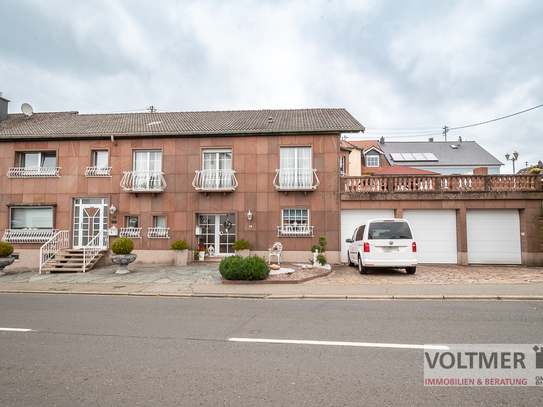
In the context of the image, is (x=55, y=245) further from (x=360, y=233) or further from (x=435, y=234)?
(x=435, y=234)

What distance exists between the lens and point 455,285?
1042 centimetres

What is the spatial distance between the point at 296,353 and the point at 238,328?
65.3 inches

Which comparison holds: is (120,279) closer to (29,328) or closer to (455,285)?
(29,328)

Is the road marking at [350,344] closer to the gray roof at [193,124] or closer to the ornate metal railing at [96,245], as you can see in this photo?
the gray roof at [193,124]

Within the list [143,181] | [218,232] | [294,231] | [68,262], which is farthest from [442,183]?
[68,262]

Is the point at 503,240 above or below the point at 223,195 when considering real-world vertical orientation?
below

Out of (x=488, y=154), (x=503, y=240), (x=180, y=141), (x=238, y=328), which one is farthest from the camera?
(x=488, y=154)

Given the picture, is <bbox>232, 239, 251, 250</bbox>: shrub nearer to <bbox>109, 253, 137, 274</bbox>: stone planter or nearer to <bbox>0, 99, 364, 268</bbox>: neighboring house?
<bbox>0, 99, 364, 268</bbox>: neighboring house

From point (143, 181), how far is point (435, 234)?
1358 centimetres

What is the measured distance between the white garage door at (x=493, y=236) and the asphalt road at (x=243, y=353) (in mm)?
8572

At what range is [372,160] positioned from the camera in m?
39.4

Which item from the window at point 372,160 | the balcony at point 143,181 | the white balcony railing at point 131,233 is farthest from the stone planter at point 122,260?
the window at point 372,160

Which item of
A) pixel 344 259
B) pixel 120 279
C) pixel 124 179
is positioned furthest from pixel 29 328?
pixel 344 259

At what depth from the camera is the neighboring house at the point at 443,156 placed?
40.0 meters
